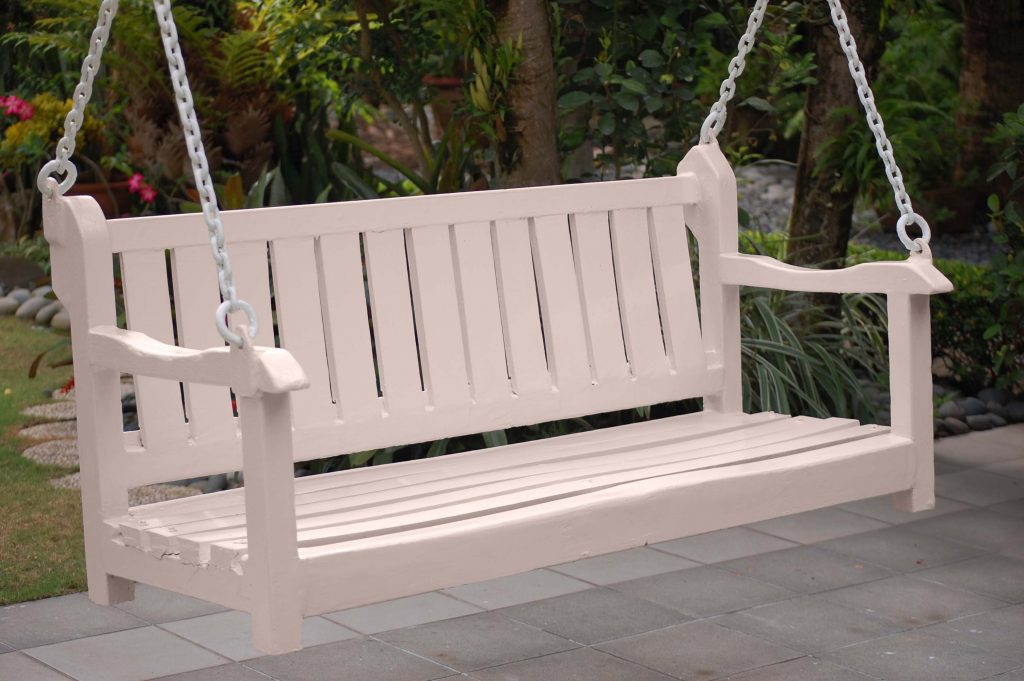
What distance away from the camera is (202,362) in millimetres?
2631

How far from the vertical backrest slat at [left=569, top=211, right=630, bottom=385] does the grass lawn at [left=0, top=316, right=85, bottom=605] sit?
165cm

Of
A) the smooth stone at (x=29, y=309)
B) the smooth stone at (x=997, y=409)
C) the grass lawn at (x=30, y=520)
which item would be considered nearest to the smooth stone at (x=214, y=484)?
the grass lawn at (x=30, y=520)

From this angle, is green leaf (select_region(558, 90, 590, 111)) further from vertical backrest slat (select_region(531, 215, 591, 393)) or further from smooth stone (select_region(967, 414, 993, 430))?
smooth stone (select_region(967, 414, 993, 430))

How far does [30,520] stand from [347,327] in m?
1.92

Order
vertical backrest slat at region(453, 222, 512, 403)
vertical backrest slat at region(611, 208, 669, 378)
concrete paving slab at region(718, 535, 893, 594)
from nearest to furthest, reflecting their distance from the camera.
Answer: vertical backrest slat at region(453, 222, 512, 403) → vertical backrest slat at region(611, 208, 669, 378) → concrete paving slab at region(718, 535, 893, 594)

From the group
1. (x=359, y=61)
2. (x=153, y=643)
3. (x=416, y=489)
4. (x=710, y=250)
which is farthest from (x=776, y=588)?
(x=359, y=61)

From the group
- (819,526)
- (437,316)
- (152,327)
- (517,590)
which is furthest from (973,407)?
(152,327)

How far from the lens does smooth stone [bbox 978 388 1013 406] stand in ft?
20.9

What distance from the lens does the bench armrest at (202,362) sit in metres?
2.49

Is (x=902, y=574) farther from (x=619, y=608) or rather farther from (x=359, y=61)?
(x=359, y=61)

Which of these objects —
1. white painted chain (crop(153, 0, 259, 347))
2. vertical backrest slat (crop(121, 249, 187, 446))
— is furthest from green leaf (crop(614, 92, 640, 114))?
white painted chain (crop(153, 0, 259, 347))

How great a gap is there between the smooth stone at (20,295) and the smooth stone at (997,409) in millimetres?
5596

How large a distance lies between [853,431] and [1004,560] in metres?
1.08

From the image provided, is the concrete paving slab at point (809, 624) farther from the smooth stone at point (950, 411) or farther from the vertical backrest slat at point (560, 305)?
the smooth stone at point (950, 411)
